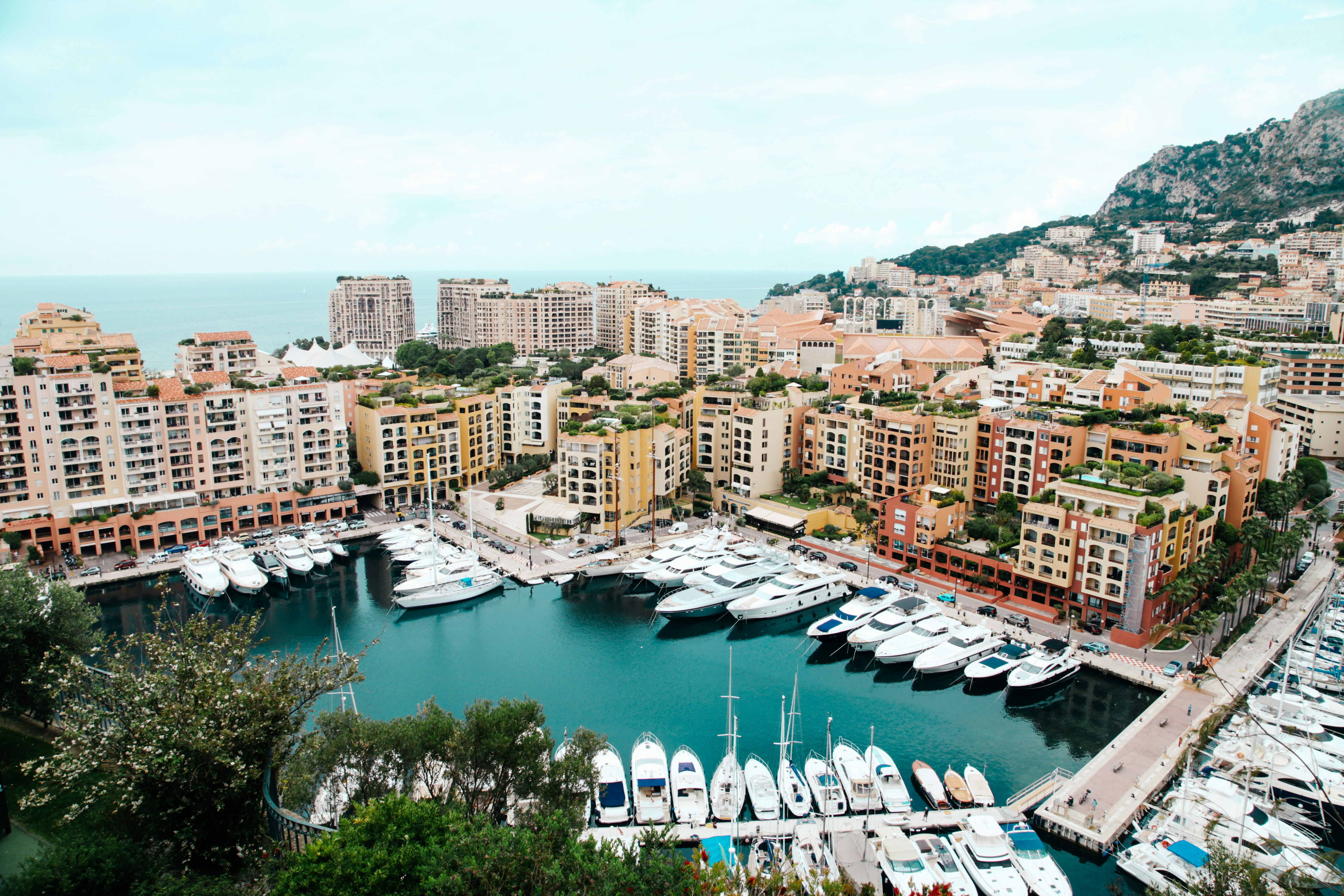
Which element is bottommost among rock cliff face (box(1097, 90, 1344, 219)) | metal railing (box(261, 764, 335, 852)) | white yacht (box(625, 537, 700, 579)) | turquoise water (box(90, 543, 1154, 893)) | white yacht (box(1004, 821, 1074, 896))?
turquoise water (box(90, 543, 1154, 893))

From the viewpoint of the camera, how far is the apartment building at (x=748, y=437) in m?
53.2

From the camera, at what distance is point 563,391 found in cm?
6372

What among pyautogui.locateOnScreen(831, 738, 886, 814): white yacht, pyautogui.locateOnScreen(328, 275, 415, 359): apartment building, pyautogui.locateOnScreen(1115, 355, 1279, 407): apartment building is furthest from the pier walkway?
pyautogui.locateOnScreen(328, 275, 415, 359): apartment building

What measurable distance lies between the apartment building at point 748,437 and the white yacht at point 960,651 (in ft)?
65.0

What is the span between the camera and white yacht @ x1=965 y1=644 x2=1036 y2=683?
33.2 metres

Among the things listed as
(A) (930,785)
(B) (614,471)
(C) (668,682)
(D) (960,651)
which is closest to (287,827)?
(A) (930,785)

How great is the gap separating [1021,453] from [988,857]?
2744 cm

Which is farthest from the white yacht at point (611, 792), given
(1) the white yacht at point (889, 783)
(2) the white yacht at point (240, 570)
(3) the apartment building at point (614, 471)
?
(2) the white yacht at point (240, 570)

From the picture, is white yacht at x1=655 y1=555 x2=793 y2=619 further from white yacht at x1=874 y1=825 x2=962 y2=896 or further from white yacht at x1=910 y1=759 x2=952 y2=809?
white yacht at x1=874 y1=825 x2=962 y2=896

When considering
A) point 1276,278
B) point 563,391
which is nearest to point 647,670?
point 563,391

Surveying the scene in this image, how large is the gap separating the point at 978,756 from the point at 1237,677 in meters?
11.9

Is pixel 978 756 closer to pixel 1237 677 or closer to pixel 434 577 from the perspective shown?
pixel 1237 677

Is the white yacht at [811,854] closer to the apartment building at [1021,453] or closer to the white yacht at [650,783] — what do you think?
the white yacht at [650,783]

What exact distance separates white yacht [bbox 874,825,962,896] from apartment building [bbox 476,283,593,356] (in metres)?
83.0
